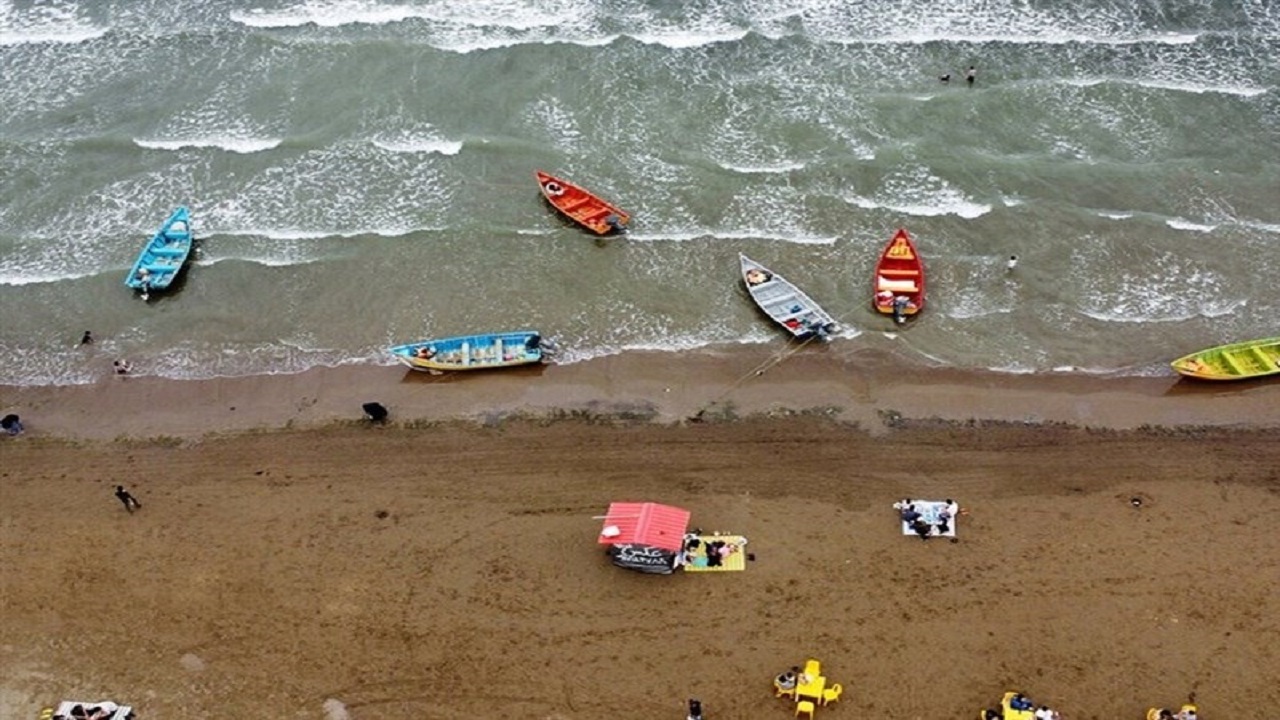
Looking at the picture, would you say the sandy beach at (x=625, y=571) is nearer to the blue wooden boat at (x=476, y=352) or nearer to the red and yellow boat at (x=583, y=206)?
the blue wooden boat at (x=476, y=352)

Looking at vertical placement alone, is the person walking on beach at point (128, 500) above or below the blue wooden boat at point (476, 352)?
below

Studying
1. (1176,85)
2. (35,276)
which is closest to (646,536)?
(35,276)

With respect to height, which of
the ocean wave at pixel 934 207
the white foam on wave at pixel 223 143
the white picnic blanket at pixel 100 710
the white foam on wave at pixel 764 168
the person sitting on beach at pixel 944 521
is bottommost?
the white picnic blanket at pixel 100 710

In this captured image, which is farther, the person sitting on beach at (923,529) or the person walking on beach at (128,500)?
the person walking on beach at (128,500)

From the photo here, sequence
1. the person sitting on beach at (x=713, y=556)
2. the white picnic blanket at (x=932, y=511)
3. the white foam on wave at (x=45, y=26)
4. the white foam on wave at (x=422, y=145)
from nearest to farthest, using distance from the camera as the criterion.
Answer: the person sitting on beach at (x=713, y=556) → the white picnic blanket at (x=932, y=511) → the white foam on wave at (x=422, y=145) → the white foam on wave at (x=45, y=26)

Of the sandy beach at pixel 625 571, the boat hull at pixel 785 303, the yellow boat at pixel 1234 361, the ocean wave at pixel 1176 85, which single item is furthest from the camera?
the ocean wave at pixel 1176 85

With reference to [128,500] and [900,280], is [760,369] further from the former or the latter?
[128,500]

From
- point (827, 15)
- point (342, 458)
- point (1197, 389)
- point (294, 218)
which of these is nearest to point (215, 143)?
point (294, 218)

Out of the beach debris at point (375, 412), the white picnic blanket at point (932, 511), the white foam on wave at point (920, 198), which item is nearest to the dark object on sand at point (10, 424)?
the beach debris at point (375, 412)
